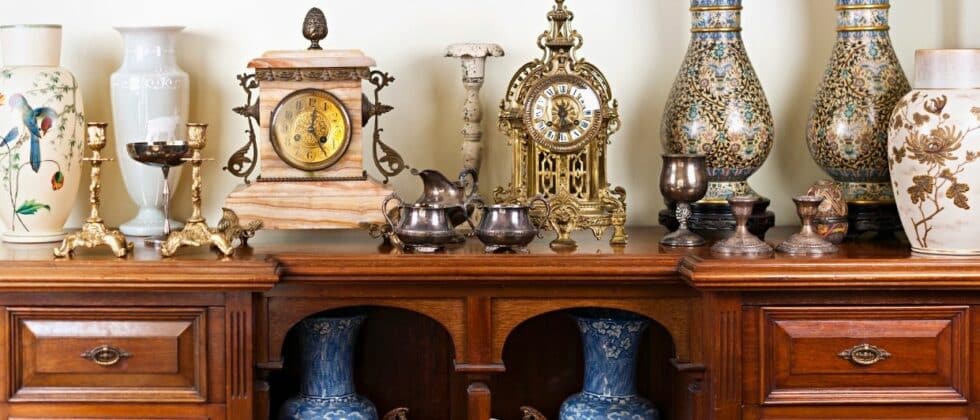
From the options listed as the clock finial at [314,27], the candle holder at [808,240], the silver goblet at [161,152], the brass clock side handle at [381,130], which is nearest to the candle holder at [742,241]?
the candle holder at [808,240]

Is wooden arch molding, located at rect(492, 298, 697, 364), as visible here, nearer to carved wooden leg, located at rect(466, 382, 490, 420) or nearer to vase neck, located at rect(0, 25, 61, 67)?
carved wooden leg, located at rect(466, 382, 490, 420)

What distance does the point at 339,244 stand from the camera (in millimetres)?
2617

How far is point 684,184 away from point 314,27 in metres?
0.74

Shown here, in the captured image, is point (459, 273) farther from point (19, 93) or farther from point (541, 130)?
point (19, 93)

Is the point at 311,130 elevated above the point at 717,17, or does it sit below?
below

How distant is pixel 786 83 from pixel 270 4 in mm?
1072

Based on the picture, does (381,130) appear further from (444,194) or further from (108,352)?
(108,352)

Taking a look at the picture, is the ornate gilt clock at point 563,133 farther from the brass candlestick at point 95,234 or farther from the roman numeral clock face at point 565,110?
the brass candlestick at point 95,234

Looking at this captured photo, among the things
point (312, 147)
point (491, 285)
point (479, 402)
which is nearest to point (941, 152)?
point (491, 285)

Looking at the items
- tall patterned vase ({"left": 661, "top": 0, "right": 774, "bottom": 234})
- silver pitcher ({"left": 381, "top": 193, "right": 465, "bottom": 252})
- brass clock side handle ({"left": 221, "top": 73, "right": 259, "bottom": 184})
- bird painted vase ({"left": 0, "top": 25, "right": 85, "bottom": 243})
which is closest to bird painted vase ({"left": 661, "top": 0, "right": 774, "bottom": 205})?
tall patterned vase ({"left": 661, "top": 0, "right": 774, "bottom": 234})

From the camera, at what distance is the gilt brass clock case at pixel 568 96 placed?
2596 millimetres

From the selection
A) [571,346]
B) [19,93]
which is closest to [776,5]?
Result: [571,346]

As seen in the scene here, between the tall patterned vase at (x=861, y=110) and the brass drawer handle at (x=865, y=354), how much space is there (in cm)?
36

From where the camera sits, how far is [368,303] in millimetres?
2453
